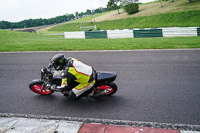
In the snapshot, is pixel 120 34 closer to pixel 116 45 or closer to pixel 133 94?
pixel 116 45

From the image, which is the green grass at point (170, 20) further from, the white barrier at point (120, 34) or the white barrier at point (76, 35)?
the white barrier at point (76, 35)

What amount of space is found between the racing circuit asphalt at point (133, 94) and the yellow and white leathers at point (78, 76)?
62cm

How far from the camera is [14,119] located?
5.19 metres

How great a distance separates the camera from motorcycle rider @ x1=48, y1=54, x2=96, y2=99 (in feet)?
17.3

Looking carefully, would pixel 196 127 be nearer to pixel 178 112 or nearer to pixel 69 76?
pixel 178 112

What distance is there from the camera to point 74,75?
5285 mm

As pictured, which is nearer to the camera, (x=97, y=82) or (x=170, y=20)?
(x=97, y=82)

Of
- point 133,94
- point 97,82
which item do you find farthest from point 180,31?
point 97,82

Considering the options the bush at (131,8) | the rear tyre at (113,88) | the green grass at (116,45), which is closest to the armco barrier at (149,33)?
the green grass at (116,45)

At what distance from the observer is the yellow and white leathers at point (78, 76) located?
207 inches

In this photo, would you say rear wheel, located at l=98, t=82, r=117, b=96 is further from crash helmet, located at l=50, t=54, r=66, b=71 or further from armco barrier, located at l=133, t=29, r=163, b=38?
armco barrier, located at l=133, t=29, r=163, b=38

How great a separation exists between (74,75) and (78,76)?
0.13 m

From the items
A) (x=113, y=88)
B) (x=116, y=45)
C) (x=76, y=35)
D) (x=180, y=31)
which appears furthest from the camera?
(x=76, y=35)

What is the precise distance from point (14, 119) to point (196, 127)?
15.8 ft
